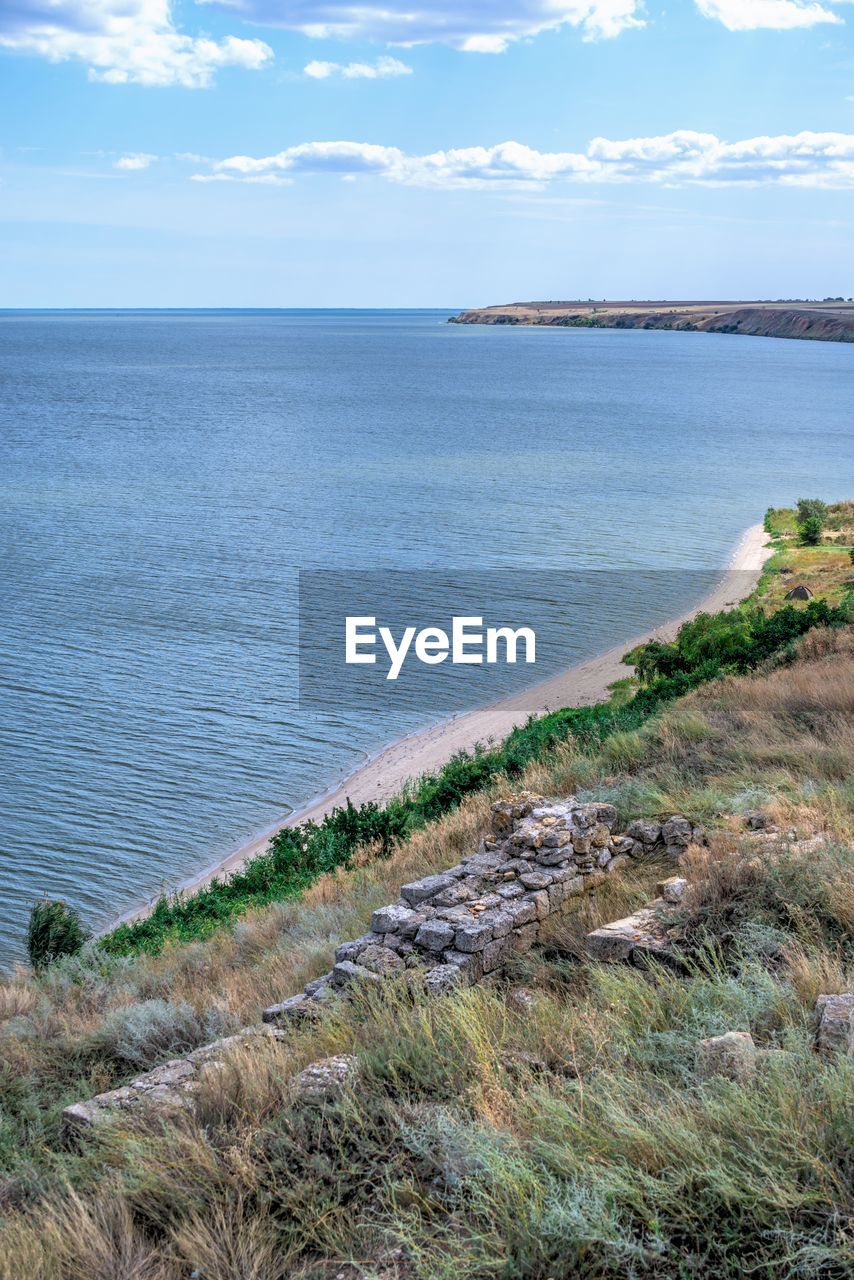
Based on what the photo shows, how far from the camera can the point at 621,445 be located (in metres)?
75.8

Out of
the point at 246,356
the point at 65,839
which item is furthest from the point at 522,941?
the point at 246,356

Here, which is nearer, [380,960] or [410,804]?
[380,960]

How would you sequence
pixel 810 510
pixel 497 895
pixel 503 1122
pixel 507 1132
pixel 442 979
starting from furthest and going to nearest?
pixel 810 510 < pixel 497 895 < pixel 442 979 < pixel 503 1122 < pixel 507 1132

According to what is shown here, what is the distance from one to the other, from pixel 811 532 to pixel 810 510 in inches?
187

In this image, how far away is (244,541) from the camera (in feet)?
149

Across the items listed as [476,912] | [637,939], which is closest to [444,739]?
[476,912]

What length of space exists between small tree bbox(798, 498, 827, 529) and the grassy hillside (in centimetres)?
4153

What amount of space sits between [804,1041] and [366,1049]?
7.95 ft

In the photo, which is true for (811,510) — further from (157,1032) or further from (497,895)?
(157,1032)

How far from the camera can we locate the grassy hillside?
406cm

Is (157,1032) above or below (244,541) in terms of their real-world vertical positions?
below

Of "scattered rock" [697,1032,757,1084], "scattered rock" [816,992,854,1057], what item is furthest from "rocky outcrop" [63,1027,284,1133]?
"scattered rock" [816,992,854,1057]

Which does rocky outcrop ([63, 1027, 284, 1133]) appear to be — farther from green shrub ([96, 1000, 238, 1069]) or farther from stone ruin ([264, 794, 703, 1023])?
green shrub ([96, 1000, 238, 1069])

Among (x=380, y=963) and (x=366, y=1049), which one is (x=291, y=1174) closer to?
(x=366, y=1049)
